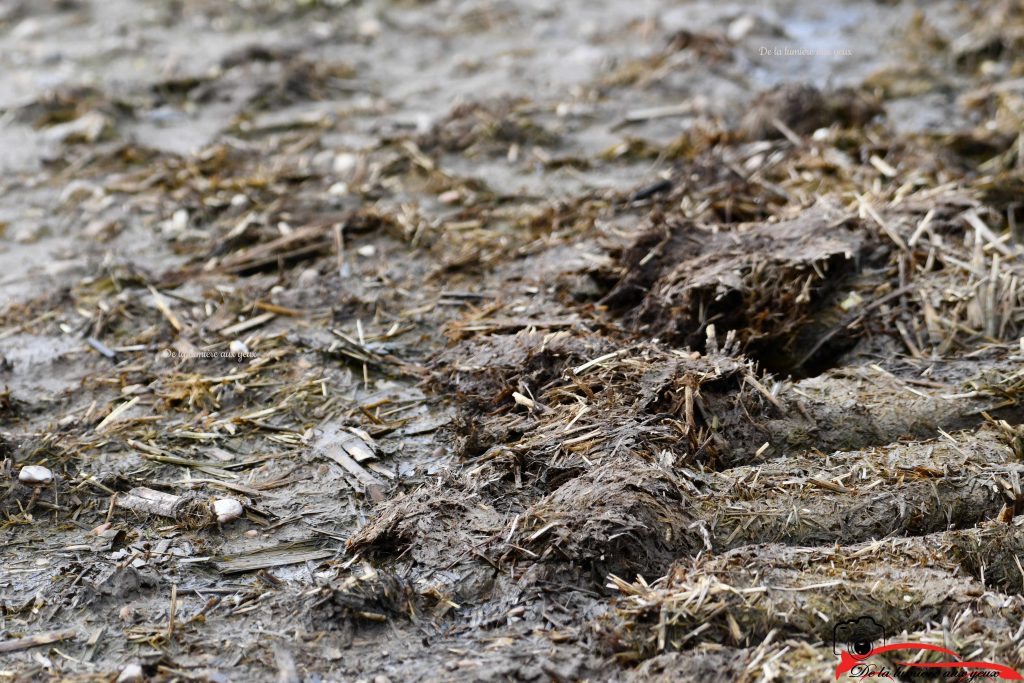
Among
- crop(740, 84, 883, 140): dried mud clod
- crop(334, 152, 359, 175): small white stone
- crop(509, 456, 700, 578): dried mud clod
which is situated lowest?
crop(509, 456, 700, 578): dried mud clod

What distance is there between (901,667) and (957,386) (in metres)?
1.26

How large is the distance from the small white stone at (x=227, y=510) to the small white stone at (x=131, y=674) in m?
0.55

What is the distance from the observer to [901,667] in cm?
215

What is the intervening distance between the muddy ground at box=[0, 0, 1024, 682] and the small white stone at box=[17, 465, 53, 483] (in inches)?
0.6

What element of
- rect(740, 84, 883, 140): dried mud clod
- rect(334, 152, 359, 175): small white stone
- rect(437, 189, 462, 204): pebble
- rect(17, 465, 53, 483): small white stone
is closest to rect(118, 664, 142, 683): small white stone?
rect(17, 465, 53, 483): small white stone

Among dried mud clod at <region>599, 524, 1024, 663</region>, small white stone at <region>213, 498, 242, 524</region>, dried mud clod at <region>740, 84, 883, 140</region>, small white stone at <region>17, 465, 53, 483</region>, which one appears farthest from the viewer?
dried mud clod at <region>740, 84, 883, 140</region>

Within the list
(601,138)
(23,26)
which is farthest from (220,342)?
(23,26)

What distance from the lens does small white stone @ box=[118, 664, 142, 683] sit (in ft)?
7.51

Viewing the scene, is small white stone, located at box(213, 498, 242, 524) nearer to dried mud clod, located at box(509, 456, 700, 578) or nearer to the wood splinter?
the wood splinter

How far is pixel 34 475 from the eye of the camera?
2930 millimetres

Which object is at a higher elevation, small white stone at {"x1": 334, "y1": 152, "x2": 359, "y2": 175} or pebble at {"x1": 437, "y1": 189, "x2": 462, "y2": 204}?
small white stone at {"x1": 334, "y1": 152, "x2": 359, "y2": 175}

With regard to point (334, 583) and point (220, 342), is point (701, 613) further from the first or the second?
point (220, 342)

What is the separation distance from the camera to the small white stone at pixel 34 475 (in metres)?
2.92

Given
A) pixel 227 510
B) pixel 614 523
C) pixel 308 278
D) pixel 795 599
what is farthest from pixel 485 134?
pixel 795 599
